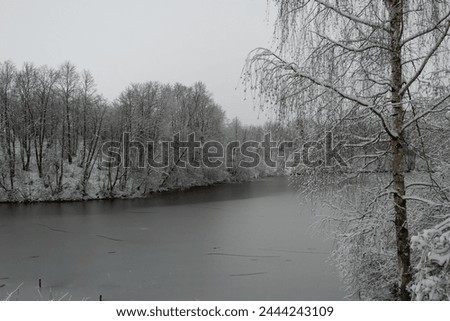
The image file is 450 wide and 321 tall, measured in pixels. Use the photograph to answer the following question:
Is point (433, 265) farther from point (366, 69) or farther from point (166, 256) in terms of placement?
point (166, 256)

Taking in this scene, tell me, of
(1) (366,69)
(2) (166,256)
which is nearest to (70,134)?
(2) (166,256)

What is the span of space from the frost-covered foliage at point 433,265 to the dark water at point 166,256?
A: 645 centimetres

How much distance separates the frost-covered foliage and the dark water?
21.2ft

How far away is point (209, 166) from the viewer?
40.9 metres

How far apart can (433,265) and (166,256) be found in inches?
432

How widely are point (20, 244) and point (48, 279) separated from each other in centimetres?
469

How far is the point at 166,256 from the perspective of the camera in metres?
12.3

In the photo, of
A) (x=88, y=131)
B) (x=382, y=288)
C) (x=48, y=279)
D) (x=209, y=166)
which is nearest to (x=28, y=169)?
(x=88, y=131)

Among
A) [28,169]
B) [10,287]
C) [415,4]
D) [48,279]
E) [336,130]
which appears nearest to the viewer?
[415,4]

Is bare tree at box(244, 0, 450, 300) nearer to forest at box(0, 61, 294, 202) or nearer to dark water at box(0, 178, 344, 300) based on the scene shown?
dark water at box(0, 178, 344, 300)

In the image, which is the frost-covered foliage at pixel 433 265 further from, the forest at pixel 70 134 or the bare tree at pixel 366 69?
the forest at pixel 70 134

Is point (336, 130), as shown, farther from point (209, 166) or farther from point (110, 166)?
point (209, 166)

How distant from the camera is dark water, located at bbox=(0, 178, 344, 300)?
8.95m

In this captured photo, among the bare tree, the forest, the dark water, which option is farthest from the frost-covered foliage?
the forest
